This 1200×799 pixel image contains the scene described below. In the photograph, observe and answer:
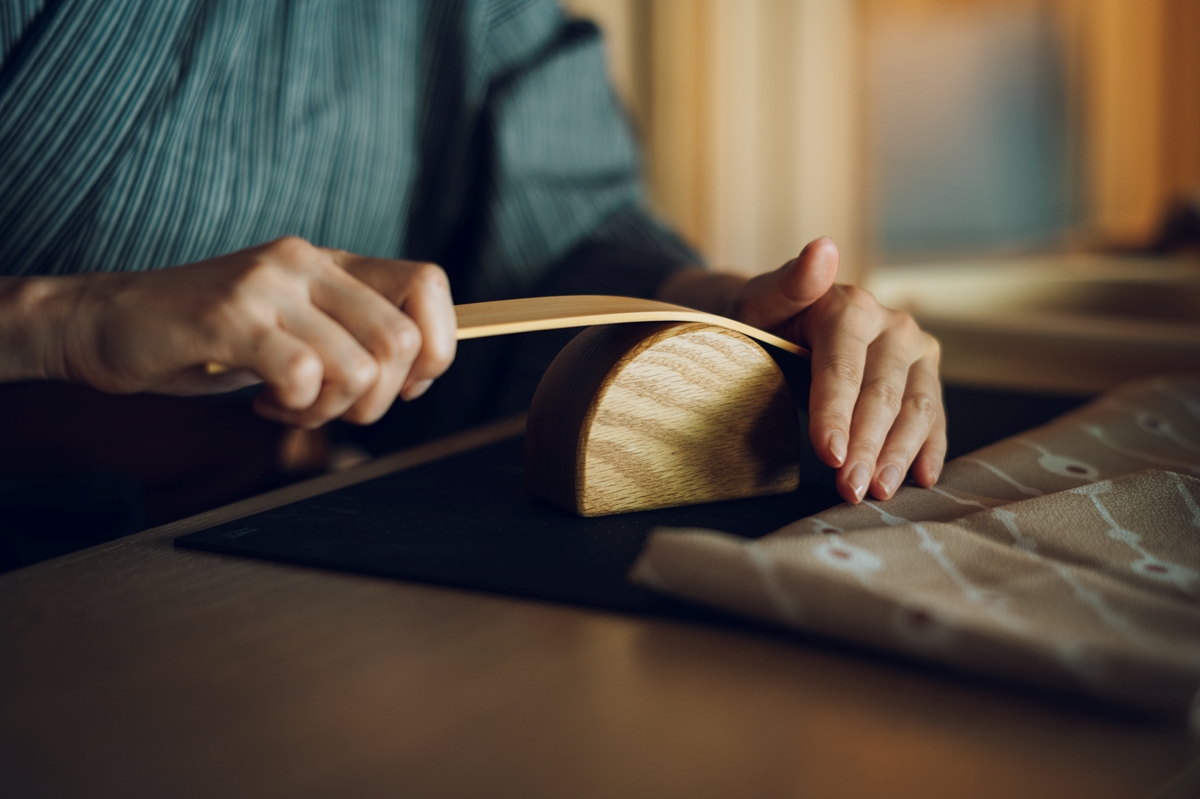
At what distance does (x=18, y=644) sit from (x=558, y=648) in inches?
6.5

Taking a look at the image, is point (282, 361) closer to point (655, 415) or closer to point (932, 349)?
point (655, 415)

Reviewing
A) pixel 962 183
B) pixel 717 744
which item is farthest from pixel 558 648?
pixel 962 183

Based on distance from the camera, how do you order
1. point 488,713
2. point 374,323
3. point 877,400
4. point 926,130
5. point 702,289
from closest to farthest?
point 488,713 < point 374,323 < point 877,400 < point 702,289 < point 926,130

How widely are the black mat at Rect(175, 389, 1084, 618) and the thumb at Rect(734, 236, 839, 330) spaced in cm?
9

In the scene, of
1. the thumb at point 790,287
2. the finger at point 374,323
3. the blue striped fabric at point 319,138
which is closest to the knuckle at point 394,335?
the finger at point 374,323

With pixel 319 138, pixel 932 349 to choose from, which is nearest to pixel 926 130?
pixel 319 138

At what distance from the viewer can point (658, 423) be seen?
16.9 inches

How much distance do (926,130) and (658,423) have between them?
7.42 feet

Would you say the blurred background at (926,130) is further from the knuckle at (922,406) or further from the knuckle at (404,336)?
the knuckle at (404,336)

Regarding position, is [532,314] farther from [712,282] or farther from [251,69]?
[251,69]

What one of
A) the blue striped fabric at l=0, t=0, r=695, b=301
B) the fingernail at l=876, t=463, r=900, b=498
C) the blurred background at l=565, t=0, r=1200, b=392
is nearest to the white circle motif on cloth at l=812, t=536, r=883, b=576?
the fingernail at l=876, t=463, r=900, b=498

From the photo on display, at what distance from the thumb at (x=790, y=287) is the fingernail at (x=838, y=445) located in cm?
10

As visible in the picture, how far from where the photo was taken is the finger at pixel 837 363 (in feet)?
1.43

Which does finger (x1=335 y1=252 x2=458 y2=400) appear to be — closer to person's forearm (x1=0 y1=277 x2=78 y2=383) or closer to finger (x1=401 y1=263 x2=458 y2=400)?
finger (x1=401 y1=263 x2=458 y2=400)
